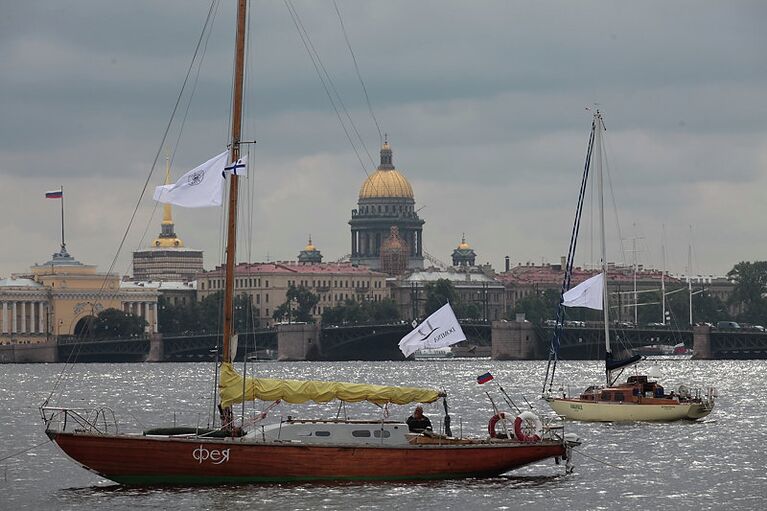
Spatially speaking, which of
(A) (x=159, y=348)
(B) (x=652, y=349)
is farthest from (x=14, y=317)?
(B) (x=652, y=349)

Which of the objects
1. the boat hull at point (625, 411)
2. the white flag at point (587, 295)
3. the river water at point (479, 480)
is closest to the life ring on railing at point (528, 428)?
the river water at point (479, 480)

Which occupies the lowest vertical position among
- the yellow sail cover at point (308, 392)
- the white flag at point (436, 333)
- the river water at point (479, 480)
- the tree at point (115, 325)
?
→ the river water at point (479, 480)

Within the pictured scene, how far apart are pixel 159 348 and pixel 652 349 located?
4539cm

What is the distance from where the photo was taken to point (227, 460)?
42.0 meters

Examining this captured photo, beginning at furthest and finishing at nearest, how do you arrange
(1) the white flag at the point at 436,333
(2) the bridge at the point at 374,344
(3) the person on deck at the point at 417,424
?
(2) the bridge at the point at 374,344, (1) the white flag at the point at 436,333, (3) the person on deck at the point at 417,424

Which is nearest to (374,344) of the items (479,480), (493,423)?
(493,423)

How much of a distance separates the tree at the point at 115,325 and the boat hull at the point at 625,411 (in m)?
115

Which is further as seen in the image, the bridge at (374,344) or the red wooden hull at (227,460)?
the bridge at (374,344)

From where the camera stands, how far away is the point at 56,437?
42250 millimetres

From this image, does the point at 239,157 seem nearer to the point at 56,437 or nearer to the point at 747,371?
the point at 56,437

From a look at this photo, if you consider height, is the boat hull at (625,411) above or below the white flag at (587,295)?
below

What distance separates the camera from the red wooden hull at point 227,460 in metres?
41.9

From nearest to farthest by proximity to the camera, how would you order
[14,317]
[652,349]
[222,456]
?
[222,456], [652,349], [14,317]

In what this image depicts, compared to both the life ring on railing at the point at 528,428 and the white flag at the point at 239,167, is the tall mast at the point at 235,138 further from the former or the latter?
the life ring on railing at the point at 528,428
